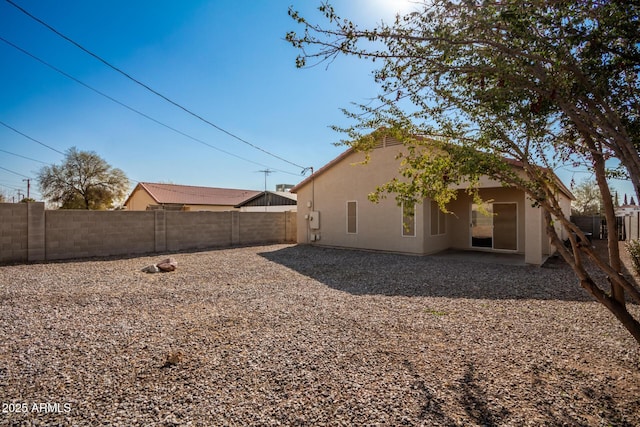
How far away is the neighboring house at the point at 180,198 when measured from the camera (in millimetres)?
26400

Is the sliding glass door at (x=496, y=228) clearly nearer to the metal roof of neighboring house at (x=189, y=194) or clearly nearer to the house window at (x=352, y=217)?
Answer: the house window at (x=352, y=217)

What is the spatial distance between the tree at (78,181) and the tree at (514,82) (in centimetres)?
3208

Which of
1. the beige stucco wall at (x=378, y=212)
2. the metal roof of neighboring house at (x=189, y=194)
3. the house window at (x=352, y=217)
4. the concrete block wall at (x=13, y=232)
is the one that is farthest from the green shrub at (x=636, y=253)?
the metal roof of neighboring house at (x=189, y=194)

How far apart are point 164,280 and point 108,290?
49.6 inches

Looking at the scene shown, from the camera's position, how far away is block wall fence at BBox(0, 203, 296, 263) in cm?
973

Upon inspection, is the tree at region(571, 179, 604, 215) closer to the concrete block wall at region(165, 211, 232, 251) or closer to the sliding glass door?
the sliding glass door

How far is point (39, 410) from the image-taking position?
242 centimetres

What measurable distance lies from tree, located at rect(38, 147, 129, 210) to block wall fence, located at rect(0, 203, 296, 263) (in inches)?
778

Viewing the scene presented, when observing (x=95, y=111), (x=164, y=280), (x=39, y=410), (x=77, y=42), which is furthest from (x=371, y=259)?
(x=95, y=111)

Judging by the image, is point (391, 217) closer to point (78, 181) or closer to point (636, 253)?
point (636, 253)

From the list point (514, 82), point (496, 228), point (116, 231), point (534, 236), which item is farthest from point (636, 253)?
point (116, 231)

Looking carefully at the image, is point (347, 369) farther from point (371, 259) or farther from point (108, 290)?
point (371, 259)

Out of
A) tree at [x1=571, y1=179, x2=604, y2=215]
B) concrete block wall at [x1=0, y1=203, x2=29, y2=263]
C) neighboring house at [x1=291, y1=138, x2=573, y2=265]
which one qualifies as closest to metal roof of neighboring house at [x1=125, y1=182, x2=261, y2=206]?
concrete block wall at [x1=0, y1=203, x2=29, y2=263]

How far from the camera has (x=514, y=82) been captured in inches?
103
